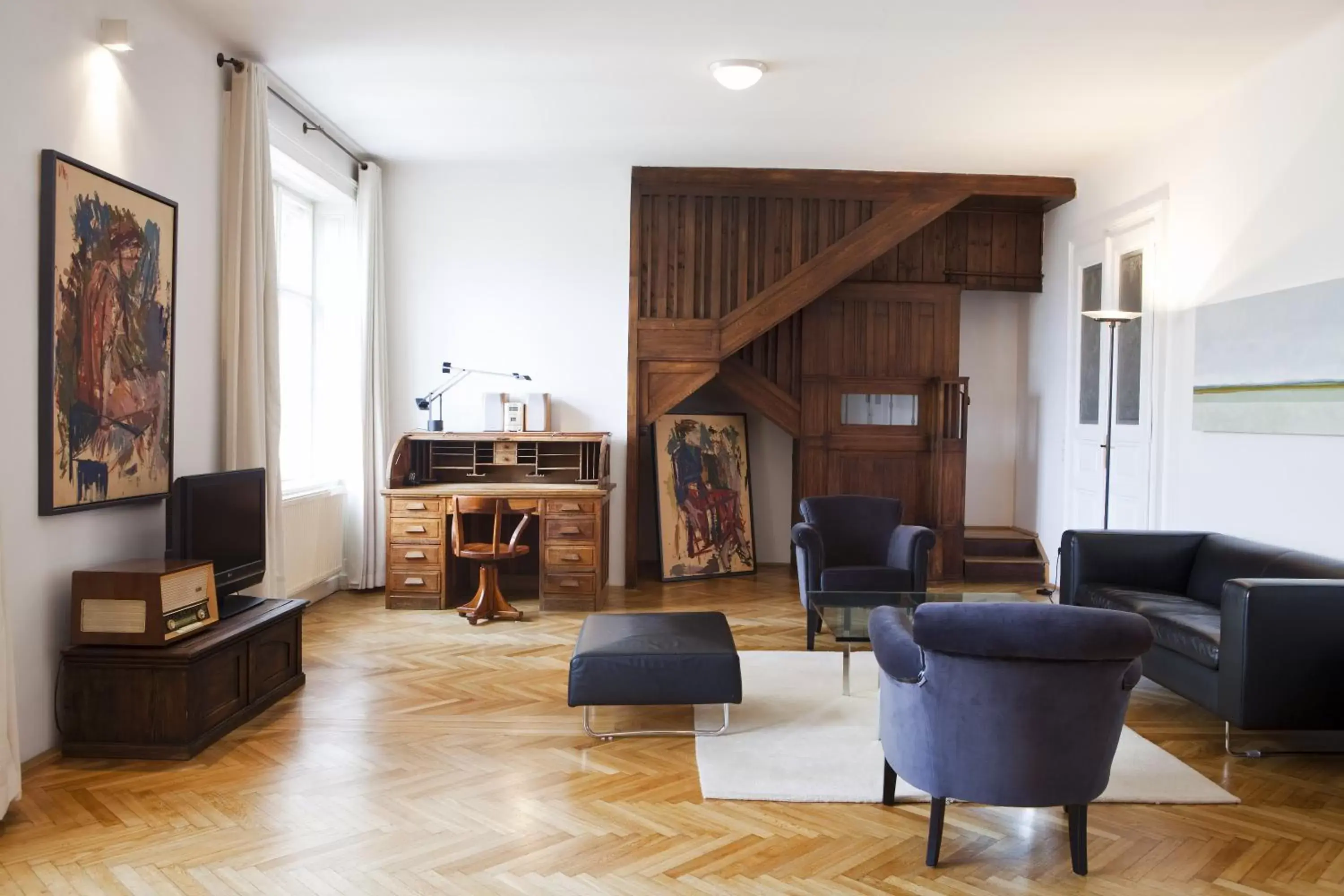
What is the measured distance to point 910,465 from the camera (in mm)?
8711

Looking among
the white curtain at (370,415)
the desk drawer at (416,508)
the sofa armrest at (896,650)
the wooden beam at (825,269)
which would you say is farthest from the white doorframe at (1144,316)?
the white curtain at (370,415)

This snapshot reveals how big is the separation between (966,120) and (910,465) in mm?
3145

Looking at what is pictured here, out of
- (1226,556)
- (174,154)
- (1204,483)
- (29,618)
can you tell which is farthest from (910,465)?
(29,618)

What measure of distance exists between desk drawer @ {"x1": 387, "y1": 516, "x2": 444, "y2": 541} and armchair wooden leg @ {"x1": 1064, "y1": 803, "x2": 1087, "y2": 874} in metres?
4.95

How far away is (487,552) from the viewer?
6547 mm

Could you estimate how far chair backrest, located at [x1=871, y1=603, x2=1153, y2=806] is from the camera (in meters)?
2.84

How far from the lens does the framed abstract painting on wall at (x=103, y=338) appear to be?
393cm

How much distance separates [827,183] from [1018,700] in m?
5.71

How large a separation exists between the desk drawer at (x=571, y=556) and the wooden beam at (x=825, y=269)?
1.95 metres

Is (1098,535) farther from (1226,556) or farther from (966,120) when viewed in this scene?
Result: (966,120)

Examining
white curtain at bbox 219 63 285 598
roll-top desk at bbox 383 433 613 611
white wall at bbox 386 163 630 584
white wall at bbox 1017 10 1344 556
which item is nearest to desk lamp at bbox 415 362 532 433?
white wall at bbox 386 163 630 584

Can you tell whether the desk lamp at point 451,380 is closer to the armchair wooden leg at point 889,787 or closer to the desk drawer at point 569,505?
the desk drawer at point 569,505

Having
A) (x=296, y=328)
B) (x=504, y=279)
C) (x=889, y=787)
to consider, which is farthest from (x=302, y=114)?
(x=889, y=787)

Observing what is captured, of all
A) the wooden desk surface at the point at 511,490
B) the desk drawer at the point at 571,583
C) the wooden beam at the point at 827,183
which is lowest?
the desk drawer at the point at 571,583
